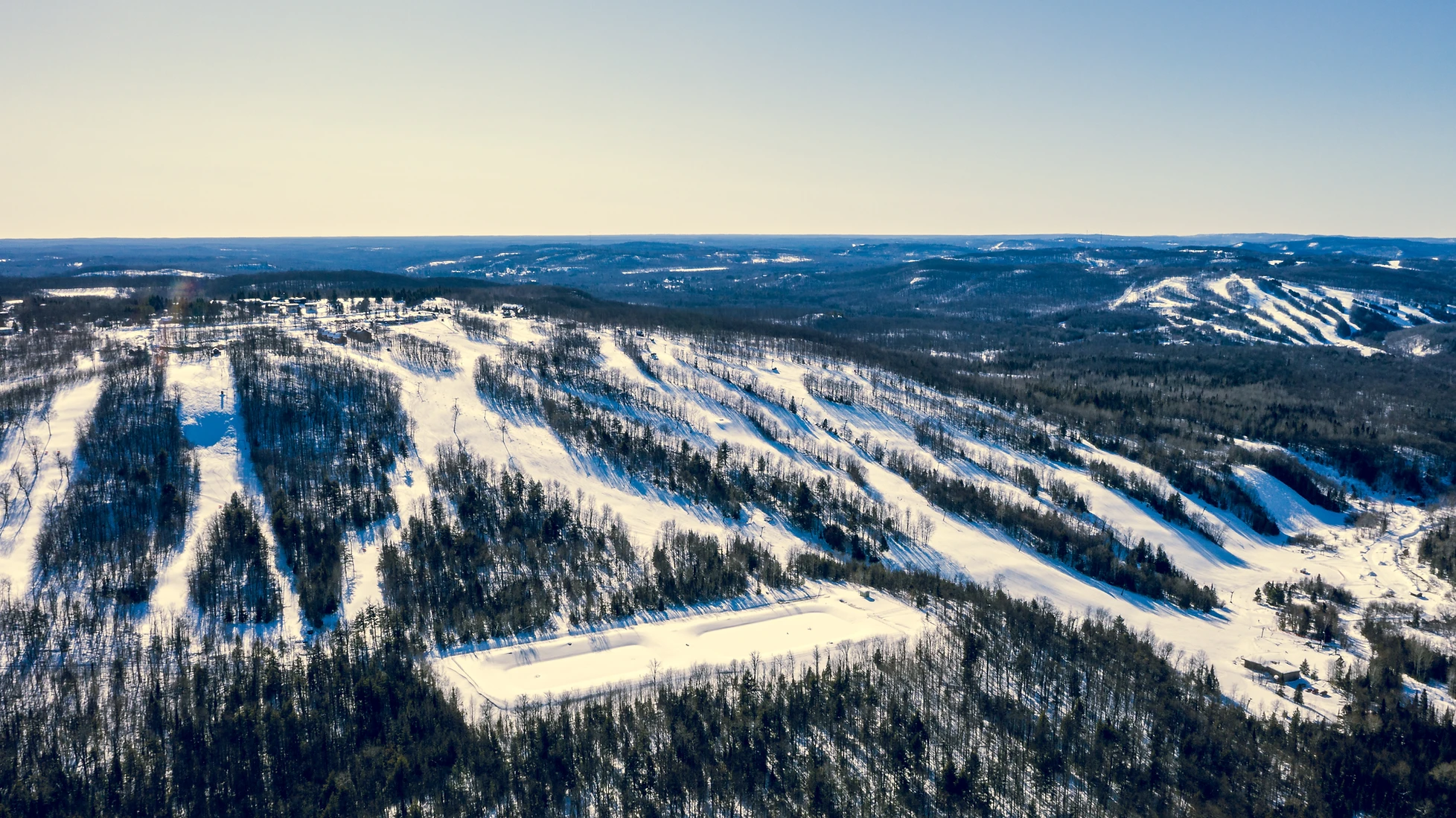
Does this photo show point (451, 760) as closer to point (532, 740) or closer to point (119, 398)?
point (532, 740)

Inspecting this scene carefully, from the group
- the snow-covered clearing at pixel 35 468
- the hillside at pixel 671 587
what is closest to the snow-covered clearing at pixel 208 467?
the hillside at pixel 671 587

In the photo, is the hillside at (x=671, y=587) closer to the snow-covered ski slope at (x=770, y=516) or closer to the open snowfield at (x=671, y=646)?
the open snowfield at (x=671, y=646)

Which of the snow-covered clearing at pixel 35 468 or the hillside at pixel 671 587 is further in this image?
the snow-covered clearing at pixel 35 468

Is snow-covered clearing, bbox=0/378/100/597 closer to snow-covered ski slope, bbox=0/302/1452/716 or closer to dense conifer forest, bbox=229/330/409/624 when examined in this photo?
snow-covered ski slope, bbox=0/302/1452/716

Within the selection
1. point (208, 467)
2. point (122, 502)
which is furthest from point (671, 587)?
point (122, 502)

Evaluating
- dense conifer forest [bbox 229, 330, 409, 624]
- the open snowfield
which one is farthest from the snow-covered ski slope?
dense conifer forest [bbox 229, 330, 409, 624]

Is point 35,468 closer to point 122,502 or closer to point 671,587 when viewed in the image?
point 122,502

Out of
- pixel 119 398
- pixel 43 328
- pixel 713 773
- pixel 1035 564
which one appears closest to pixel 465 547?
pixel 713 773
